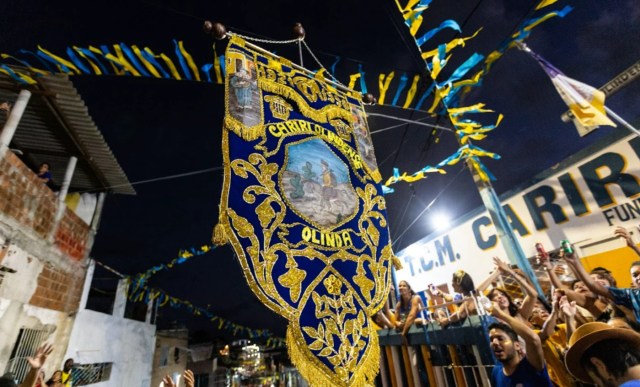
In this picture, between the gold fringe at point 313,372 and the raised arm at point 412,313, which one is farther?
the raised arm at point 412,313

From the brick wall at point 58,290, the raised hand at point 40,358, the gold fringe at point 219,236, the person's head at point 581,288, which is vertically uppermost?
the brick wall at point 58,290

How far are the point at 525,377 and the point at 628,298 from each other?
4.80ft

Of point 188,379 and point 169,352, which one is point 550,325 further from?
point 169,352

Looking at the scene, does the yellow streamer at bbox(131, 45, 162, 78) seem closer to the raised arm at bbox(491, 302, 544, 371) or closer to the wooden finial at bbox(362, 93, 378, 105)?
the wooden finial at bbox(362, 93, 378, 105)

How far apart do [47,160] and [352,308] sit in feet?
24.6

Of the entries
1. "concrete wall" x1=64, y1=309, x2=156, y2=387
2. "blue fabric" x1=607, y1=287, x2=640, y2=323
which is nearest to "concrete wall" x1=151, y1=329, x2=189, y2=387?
"concrete wall" x1=64, y1=309, x2=156, y2=387

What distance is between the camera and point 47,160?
585 centimetres

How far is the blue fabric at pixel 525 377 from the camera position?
2.00 meters

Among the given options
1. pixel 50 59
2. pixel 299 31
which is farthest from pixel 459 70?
pixel 50 59

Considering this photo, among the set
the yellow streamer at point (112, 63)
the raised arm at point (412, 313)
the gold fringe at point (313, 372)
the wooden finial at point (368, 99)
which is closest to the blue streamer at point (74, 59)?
the yellow streamer at point (112, 63)

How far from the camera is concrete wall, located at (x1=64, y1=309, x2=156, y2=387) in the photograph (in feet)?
19.0

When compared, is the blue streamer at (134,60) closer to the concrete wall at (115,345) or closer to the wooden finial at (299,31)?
the wooden finial at (299,31)

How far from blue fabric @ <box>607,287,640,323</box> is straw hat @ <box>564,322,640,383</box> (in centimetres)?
135

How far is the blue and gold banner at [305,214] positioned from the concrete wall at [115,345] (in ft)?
20.7
